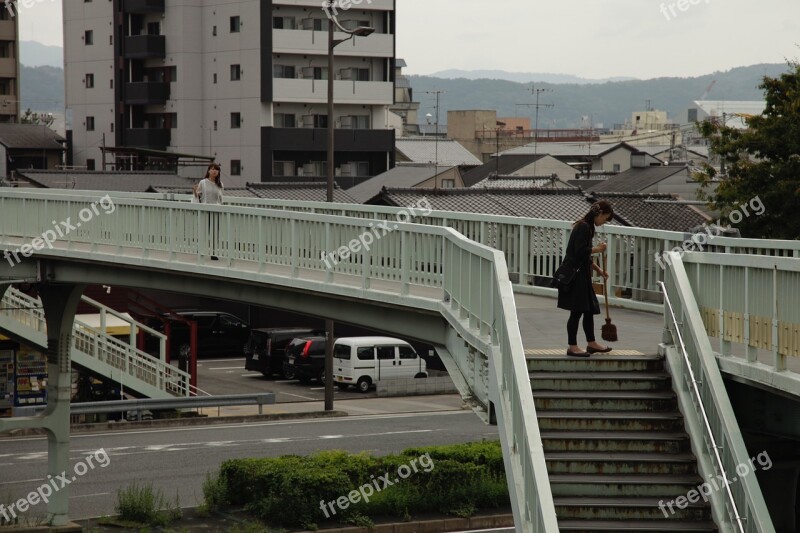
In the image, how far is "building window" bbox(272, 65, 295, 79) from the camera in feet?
209

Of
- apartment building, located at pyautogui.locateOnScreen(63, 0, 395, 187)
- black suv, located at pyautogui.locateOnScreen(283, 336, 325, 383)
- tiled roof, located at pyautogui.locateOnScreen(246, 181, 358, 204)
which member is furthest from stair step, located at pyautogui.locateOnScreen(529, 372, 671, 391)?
apartment building, located at pyautogui.locateOnScreen(63, 0, 395, 187)

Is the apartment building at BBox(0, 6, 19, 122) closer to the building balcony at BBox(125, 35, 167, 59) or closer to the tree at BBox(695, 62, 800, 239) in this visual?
the building balcony at BBox(125, 35, 167, 59)

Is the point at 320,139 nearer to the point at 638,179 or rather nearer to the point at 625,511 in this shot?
the point at 638,179

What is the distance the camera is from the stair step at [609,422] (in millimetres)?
10641

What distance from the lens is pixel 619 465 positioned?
10227 millimetres

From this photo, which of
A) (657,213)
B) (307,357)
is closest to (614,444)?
(657,213)

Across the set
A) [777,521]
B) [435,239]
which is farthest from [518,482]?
[435,239]

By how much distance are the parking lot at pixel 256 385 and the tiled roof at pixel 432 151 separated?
39.6m

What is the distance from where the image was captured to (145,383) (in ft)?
106

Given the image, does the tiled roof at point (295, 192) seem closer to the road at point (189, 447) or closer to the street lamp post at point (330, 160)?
the street lamp post at point (330, 160)

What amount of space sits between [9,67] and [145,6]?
2394 cm

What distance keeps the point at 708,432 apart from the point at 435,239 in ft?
16.3

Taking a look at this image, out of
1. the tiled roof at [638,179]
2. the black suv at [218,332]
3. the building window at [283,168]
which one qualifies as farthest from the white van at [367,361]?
the building window at [283,168]

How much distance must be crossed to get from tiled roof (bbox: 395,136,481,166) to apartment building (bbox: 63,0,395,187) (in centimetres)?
1200
